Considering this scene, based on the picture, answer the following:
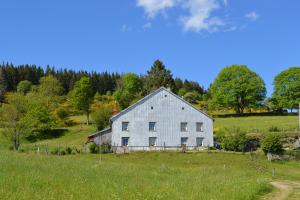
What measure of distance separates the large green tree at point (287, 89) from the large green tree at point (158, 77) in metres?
24.3

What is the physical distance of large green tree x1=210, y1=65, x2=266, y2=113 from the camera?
9969cm

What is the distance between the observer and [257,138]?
6294 cm

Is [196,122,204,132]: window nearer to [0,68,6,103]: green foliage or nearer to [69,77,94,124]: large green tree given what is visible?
[69,77,94,124]: large green tree

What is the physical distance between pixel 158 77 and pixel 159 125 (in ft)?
147

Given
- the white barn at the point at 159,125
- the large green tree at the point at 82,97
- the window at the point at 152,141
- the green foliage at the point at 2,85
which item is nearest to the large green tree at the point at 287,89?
the white barn at the point at 159,125

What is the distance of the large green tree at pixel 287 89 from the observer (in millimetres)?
97250

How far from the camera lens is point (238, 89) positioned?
99.9m

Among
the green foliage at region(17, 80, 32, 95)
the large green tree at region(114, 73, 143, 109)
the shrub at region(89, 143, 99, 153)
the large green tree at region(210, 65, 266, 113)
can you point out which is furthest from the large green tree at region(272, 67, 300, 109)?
the green foliage at region(17, 80, 32, 95)

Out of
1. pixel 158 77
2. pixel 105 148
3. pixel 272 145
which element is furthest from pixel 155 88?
pixel 272 145

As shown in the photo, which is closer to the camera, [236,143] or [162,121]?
[236,143]

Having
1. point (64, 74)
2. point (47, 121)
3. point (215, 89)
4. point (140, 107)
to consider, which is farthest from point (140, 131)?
point (64, 74)

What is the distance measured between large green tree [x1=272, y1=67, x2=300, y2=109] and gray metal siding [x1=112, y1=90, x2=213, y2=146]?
41.7 metres

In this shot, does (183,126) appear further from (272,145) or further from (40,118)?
(40,118)

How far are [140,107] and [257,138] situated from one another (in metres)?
17.2
